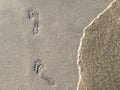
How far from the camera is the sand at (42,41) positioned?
292cm

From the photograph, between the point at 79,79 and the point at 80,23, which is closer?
the point at 79,79

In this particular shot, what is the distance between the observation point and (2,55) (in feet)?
10.0

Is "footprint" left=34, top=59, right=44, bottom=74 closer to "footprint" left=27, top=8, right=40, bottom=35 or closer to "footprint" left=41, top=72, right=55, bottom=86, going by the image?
"footprint" left=41, top=72, right=55, bottom=86

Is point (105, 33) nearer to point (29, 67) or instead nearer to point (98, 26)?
point (98, 26)

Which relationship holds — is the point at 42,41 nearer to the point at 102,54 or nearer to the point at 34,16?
the point at 34,16

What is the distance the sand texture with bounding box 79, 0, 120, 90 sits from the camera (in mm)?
2518

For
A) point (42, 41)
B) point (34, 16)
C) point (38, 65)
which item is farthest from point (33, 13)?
point (38, 65)

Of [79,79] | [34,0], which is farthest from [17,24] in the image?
[79,79]

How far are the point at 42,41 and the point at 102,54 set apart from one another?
0.56 metres

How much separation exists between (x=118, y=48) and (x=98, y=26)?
208 mm

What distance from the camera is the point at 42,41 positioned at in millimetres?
2988

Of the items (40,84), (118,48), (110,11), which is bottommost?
(40,84)

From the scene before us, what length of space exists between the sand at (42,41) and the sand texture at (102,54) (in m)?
0.26

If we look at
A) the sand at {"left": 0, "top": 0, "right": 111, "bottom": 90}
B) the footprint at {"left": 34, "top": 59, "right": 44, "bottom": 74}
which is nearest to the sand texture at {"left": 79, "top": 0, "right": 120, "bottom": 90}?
the sand at {"left": 0, "top": 0, "right": 111, "bottom": 90}
